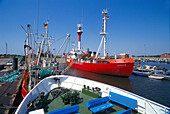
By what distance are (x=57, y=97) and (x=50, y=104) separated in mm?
Answer: 939

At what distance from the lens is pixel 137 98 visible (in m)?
5.51

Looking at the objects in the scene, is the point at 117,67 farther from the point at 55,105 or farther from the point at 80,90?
the point at 55,105

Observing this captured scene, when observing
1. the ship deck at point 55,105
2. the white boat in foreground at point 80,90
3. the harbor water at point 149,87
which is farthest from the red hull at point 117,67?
the ship deck at point 55,105

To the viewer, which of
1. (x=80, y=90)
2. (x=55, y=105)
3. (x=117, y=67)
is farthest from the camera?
(x=117, y=67)

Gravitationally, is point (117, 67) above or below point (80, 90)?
above

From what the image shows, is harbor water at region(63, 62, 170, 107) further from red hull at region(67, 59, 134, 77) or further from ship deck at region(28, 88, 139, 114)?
ship deck at region(28, 88, 139, 114)

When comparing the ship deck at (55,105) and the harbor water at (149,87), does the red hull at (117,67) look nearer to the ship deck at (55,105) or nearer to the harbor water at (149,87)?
the harbor water at (149,87)

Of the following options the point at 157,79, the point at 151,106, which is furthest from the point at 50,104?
the point at 157,79

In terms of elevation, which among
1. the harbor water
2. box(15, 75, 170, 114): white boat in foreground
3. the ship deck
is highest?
box(15, 75, 170, 114): white boat in foreground

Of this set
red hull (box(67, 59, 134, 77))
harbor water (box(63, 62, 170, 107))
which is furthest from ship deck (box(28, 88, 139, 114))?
Result: red hull (box(67, 59, 134, 77))

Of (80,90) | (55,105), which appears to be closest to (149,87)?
(80,90)

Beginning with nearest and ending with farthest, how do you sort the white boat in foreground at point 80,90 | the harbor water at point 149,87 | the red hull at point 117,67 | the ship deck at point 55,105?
the white boat in foreground at point 80,90
the ship deck at point 55,105
the harbor water at point 149,87
the red hull at point 117,67

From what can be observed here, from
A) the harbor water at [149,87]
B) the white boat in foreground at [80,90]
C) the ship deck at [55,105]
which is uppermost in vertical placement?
the white boat in foreground at [80,90]

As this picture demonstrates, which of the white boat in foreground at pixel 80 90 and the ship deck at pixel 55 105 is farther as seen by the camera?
the ship deck at pixel 55 105
